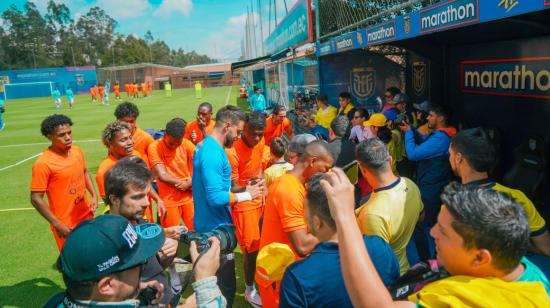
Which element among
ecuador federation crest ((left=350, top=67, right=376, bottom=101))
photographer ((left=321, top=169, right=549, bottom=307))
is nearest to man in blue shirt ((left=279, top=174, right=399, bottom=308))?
photographer ((left=321, top=169, right=549, bottom=307))

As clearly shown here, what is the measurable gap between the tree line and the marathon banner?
299ft

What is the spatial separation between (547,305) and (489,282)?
0.19m

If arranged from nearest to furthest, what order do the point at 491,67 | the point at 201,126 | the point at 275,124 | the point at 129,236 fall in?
the point at 129,236 < the point at 491,67 < the point at 275,124 < the point at 201,126

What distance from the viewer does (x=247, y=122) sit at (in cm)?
491

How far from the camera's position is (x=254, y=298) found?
13.5ft

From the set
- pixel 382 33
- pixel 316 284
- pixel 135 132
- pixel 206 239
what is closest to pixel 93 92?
pixel 135 132

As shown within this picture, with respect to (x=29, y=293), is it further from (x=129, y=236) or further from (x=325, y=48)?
(x=325, y=48)

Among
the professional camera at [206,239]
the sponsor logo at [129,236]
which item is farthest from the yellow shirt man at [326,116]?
the sponsor logo at [129,236]

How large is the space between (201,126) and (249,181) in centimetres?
291

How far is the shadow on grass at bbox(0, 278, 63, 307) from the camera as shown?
438cm

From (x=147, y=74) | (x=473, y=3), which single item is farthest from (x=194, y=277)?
(x=147, y=74)

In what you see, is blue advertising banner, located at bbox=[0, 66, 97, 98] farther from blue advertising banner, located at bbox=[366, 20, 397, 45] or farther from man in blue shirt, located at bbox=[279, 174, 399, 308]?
man in blue shirt, located at bbox=[279, 174, 399, 308]

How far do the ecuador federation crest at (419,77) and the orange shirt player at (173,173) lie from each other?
14.6 ft

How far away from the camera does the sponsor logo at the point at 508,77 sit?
170 inches
